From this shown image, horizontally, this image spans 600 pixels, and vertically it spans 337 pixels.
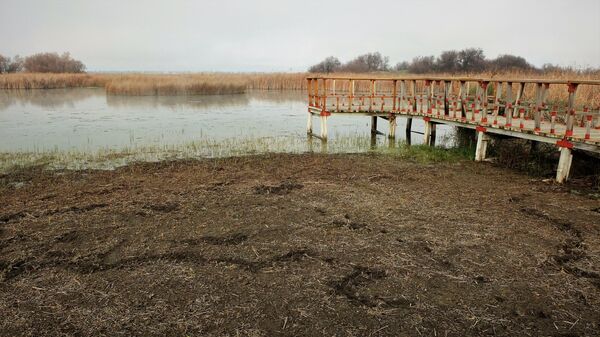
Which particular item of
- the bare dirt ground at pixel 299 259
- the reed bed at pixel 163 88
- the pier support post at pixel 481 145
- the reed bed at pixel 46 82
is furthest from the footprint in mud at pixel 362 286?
the reed bed at pixel 46 82

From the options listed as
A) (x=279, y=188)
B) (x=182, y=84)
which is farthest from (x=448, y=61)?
(x=279, y=188)

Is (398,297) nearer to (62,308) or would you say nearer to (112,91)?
(62,308)

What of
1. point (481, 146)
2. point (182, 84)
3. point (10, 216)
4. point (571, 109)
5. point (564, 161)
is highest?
point (571, 109)

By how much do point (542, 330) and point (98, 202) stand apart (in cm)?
→ 687

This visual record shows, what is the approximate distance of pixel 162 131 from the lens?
54.4ft

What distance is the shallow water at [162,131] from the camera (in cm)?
1285

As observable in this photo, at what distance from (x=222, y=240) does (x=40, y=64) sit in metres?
78.0

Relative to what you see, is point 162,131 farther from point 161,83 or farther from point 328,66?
point 328,66

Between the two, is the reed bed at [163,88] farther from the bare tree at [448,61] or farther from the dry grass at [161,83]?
the bare tree at [448,61]

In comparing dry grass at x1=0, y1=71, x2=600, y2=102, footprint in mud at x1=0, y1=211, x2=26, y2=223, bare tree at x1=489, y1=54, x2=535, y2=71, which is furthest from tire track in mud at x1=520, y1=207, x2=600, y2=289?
bare tree at x1=489, y1=54, x2=535, y2=71

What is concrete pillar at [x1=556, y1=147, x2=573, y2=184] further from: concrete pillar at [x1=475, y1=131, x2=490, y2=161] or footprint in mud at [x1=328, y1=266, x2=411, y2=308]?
footprint in mud at [x1=328, y1=266, x2=411, y2=308]

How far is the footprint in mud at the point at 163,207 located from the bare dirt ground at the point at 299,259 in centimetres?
3

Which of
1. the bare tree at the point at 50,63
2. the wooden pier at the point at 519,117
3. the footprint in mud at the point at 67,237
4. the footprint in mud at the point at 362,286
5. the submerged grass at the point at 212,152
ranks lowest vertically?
the submerged grass at the point at 212,152

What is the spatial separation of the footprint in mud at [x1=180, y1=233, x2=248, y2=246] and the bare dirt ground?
3cm
